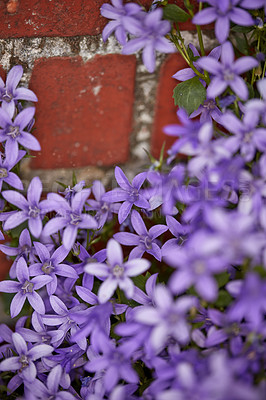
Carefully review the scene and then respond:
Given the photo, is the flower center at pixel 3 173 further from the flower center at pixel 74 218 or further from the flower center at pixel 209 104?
the flower center at pixel 209 104

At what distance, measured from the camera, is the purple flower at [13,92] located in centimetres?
88

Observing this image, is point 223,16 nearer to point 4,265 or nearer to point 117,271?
point 117,271

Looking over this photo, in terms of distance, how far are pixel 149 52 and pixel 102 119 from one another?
0.42 meters

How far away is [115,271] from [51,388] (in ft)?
0.95

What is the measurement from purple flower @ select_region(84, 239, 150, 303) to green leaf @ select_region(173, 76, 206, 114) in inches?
13.9

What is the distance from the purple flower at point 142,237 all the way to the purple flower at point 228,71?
30 cm

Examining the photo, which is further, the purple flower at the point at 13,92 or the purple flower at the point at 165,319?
the purple flower at the point at 13,92

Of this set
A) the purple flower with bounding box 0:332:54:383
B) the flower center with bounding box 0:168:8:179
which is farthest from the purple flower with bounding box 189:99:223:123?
the purple flower with bounding box 0:332:54:383

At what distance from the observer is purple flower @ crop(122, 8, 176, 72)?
2.39ft

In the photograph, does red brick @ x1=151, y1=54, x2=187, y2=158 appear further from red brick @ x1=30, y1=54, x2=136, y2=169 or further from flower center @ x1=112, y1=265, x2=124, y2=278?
flower center @ x1=112, y1=265, x2=124, y2=278

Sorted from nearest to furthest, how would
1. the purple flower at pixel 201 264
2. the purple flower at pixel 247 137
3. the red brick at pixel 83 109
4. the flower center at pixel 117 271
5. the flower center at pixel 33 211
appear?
the purple flower at pixel 201 264, the purple flower at pixel 247 137, the flower center at pixel 117 271, the flower center at pixel 33 211, the red brick at pixel 83 109

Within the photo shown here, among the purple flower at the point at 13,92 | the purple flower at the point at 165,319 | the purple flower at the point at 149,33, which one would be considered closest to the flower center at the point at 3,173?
the purple flower at the point at 13,92

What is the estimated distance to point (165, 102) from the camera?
1.14 meters

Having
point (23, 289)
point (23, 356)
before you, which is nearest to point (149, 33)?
→ point (23, 289)
